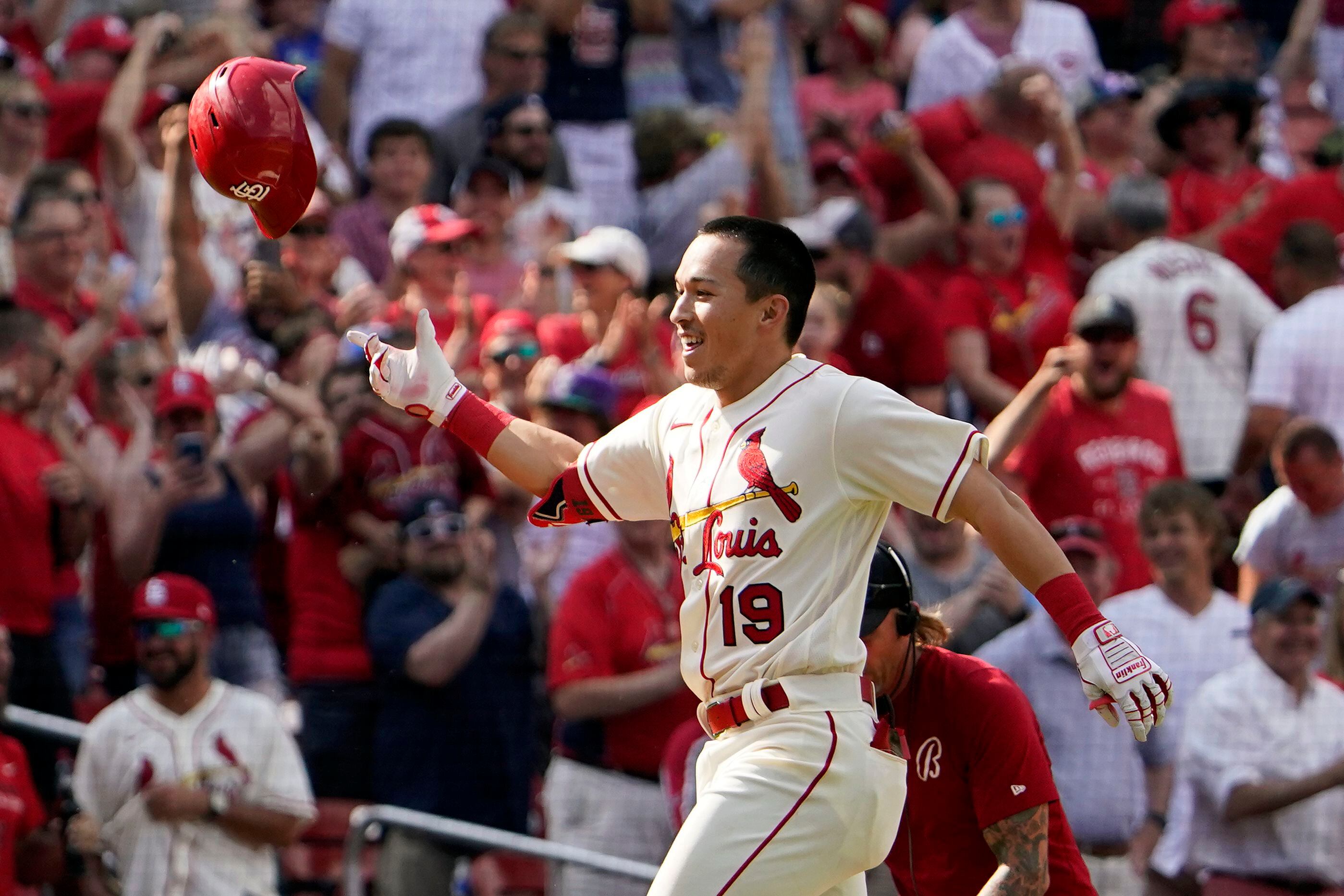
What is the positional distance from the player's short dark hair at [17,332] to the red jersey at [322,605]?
1.09m

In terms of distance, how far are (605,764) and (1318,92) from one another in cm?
734

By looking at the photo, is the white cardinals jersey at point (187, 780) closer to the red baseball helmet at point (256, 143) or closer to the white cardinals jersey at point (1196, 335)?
the red baseball helmet at point (256, 143)

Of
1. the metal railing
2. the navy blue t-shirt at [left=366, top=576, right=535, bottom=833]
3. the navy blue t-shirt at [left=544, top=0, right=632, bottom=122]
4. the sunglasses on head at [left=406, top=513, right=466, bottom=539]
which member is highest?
the navy blue t-shirt at [left=544, top=0, right=632, bottom=122]

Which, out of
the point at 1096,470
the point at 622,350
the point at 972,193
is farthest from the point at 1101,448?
the point at 622,350

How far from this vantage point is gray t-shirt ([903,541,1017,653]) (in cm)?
742

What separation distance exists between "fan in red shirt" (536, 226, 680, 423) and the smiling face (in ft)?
12.2

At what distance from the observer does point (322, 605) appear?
7707 millimetres

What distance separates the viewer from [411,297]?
8555mm

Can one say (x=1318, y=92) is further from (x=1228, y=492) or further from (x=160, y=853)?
(x=160, y=853)

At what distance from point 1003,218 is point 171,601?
13.9ft

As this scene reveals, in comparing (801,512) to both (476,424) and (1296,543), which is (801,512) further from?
(1296,543)

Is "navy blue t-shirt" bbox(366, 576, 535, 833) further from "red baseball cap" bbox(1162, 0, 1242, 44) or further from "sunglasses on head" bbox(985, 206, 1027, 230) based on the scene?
"red baseball cap" bbox(1162, 0, 1242, 44)

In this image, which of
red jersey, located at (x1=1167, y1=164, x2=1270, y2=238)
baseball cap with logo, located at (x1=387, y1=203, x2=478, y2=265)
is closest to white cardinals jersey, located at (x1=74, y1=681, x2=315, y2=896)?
baseball cap with logo, located at (x1=387, y1=203, x2=478, y2=265)

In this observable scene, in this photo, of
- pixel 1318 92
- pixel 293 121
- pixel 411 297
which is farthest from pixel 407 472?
pixel 1318 92
